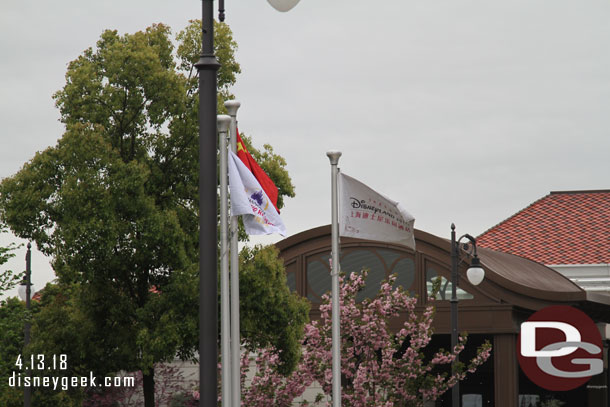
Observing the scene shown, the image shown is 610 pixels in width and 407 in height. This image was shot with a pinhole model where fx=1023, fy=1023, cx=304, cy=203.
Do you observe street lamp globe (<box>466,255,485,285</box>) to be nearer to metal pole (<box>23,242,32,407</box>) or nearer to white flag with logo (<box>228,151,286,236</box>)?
metal pole (<box>23,242,32,407</box>)

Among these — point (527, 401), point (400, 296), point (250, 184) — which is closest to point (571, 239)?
point (527, 401)

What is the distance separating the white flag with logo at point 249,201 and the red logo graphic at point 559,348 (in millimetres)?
24918

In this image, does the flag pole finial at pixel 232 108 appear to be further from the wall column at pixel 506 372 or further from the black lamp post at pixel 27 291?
the wall column at pixel 506 372

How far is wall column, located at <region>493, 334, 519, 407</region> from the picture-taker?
114 ft

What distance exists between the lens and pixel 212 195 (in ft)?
32.2

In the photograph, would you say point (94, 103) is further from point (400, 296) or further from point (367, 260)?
point (367, 260)

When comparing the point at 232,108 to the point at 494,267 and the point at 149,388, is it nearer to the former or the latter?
the point at 149,388

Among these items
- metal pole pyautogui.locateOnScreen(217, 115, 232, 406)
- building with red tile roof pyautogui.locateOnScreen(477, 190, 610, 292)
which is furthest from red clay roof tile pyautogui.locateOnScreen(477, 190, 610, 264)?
metal pole pyautogui.locateOnScreen(217, 115, 232, 406)

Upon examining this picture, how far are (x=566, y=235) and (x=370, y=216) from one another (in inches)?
1466

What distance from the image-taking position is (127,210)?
72.5 ft

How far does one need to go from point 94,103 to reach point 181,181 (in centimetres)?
267

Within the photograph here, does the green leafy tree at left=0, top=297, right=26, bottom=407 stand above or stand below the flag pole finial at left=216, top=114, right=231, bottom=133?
below

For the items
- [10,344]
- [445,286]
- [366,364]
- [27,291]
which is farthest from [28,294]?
[445,286]

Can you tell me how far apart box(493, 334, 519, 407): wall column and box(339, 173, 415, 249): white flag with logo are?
744 inches
